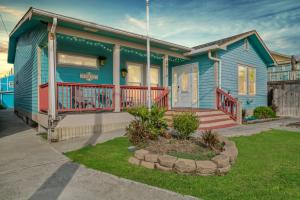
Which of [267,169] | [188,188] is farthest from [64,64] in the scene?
[267,169]

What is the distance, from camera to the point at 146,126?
4.78 metres

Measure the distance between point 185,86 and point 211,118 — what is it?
10.8ft

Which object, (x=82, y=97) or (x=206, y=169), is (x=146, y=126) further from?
(x=82, y=97)

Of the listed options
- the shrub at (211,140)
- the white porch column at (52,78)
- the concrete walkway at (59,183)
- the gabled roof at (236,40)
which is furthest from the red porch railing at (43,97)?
the gabled roof at (236,40)

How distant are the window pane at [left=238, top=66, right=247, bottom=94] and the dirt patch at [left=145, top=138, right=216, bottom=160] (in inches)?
296

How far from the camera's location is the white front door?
10383 mm

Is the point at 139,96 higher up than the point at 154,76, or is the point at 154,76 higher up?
the point at 154,76

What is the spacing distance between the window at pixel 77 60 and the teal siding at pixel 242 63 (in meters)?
6.20

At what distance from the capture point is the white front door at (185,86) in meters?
10.4

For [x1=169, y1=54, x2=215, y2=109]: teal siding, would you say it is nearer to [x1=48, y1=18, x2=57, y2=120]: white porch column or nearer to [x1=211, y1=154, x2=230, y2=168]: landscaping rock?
[x1=211, y1=154, x2=230, y2=168]: landscaping rock

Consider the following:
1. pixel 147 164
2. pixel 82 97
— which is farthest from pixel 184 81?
pixel 147 164

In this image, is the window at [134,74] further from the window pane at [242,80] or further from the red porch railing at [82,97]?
the window pane at [242,80]

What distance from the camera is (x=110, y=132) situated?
22.1 feet

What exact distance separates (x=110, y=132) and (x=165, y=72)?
3.88m
